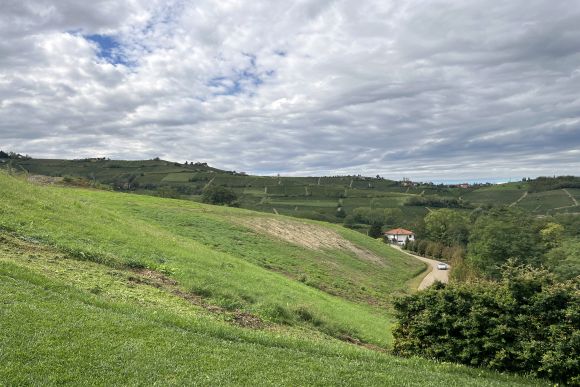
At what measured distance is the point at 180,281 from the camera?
62.9 ft

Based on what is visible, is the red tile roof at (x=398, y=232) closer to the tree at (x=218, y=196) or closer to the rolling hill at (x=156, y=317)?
the tree at (x=218, y=196)

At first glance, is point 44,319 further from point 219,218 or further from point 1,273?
point 219,218

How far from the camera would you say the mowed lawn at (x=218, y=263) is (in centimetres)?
1916

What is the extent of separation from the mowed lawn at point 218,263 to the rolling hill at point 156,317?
0.39 feet

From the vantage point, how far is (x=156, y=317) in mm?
12305

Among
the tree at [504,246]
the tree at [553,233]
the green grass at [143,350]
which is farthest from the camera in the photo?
the tree at [553,233]

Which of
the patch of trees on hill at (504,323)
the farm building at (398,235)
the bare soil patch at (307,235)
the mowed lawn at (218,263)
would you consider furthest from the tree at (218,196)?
the patch of trees on hill at (504,323)

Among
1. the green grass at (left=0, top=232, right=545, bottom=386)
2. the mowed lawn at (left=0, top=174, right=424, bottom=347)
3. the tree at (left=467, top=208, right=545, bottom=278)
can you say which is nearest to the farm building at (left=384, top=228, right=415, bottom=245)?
the tree at (left=467, top=208, right=545, bottom=278)

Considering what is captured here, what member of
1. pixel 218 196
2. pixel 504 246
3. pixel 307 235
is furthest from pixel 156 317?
pixel 218 196

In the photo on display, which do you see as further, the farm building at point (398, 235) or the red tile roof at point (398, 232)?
the red tile roof at point (398, 232)

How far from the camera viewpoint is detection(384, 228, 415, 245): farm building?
527ft

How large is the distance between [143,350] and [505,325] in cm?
987

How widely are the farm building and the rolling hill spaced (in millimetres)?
129932

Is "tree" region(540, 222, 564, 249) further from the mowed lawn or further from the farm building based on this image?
the mowed lawn
